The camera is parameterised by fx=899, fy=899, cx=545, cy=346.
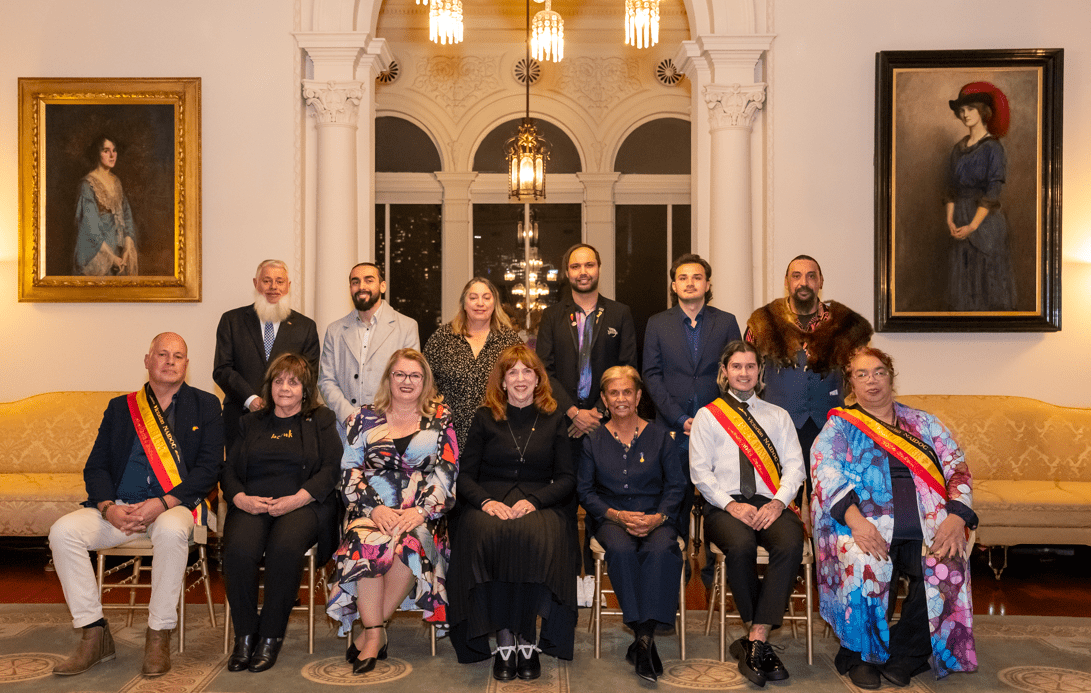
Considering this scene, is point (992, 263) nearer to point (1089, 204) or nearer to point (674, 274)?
point (1089, 204)

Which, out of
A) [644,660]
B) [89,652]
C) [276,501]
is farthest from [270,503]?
[644,660]

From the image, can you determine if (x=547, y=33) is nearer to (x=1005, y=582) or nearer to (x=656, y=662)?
(x=656, y=662)

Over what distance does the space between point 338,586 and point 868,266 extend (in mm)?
4112

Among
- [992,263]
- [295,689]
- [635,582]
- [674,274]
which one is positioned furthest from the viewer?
[992,263]

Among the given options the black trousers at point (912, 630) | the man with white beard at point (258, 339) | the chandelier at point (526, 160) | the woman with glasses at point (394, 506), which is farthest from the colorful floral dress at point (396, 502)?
the chandelier at point (526, 160)

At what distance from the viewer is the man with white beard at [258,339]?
4625mm

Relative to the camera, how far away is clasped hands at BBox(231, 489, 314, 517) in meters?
3.86

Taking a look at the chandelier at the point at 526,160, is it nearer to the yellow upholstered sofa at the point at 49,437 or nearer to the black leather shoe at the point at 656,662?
the yellow upholstered sofa at the point at 49,437

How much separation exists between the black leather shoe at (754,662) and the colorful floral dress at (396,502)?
4.10ft

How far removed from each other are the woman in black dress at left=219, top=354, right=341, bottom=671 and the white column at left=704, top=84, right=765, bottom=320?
3043 mm

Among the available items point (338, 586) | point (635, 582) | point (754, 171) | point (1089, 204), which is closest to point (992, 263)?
point (1089, 204)

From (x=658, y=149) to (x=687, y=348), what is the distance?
6311mm

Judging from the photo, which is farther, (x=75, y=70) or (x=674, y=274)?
(x=75, y=70)

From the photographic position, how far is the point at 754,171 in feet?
20.3
